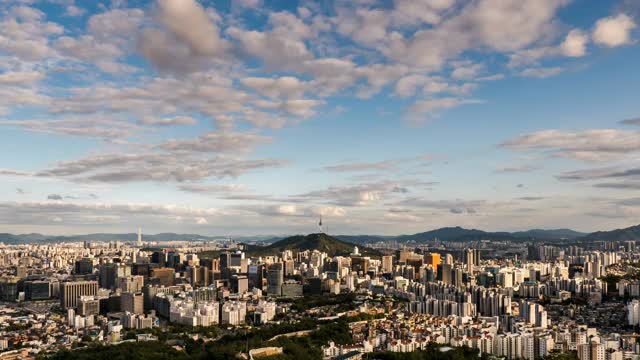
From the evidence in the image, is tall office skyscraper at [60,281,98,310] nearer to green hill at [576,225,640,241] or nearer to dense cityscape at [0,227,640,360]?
dense cityscape at [0,227,640,360]

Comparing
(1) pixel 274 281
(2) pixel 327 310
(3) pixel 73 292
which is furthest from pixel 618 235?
(3) pixel 73 292

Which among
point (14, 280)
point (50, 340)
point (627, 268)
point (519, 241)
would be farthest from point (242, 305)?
point (519, 241)

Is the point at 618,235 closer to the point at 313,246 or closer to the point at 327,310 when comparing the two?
the point at 313,246

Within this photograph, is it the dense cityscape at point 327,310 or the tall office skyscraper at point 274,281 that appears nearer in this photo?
the dense cityscape at point 327,310

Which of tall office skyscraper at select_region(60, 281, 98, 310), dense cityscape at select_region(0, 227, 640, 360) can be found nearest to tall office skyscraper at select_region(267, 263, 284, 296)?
dense cityscape at select_region(0, 227, 640, 360)

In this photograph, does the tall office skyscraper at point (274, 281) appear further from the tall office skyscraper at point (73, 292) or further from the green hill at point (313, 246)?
the green hill at point (313, 246)

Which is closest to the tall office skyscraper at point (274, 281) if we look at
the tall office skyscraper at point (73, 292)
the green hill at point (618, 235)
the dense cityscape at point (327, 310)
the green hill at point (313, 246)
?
the dense cityscape at point (327, 310)

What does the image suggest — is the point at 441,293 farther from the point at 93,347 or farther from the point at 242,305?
the point at 93,347

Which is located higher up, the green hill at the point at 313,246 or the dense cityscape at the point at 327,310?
the green hill at the point at 313,246
